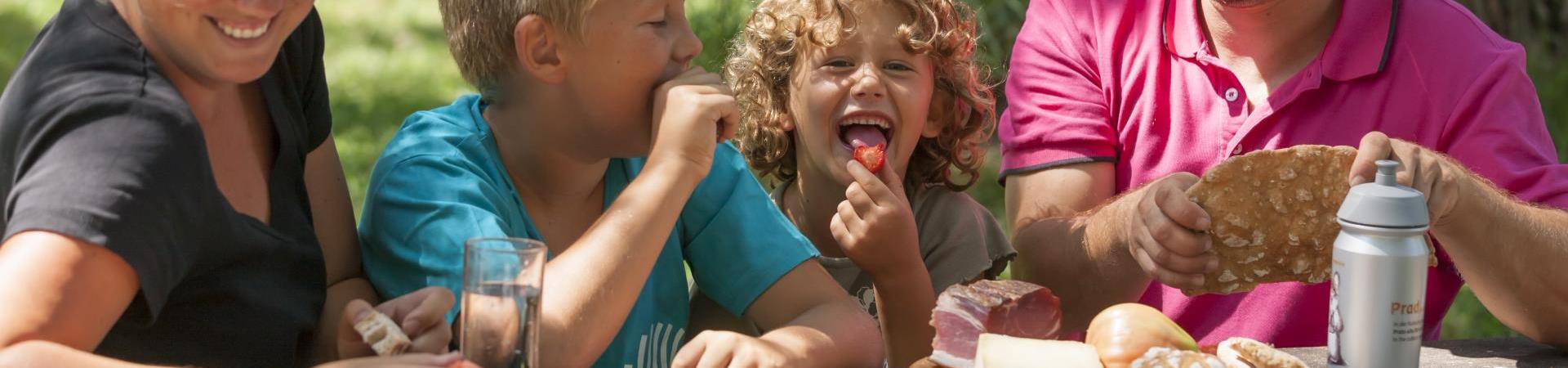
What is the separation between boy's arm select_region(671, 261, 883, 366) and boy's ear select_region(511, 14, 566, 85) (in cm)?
51

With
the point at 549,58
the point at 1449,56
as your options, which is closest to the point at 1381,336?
the point at 1449,56

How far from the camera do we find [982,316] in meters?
2.01

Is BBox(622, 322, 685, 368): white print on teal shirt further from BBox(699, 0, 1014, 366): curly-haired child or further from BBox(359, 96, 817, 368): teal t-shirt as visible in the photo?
BBox(699, 0, 1014, 366): curly-haired child

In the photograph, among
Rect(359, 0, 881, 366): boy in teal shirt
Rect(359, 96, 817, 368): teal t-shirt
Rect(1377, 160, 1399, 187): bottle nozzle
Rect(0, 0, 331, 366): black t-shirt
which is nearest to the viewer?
Rect(0, 0, 331, 366): black t-shirt

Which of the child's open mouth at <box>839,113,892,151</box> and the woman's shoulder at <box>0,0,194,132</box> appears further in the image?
the child's open mouth at <box>839,113,892,151</box>

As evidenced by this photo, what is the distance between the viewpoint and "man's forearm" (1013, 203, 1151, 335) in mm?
2785

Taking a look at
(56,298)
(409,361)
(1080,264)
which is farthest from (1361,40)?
(56,298)

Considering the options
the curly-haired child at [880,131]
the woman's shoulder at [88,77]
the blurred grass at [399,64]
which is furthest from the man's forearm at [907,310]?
the blurred grass at [399,64]

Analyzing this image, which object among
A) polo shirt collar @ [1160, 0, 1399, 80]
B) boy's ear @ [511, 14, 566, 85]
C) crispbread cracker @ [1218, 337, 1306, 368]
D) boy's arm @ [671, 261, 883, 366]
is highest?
boy's ear @ [511, 14, 566, 85]

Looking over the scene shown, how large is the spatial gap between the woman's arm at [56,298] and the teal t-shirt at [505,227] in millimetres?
565

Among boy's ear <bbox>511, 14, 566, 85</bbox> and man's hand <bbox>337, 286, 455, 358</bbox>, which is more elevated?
boy's ear <bbox>511, 14, 566, 85</bbox>

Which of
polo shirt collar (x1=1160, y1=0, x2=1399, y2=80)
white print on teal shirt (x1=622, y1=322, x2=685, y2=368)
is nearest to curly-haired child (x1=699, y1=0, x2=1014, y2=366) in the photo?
white print on teal shirt (x1=622, y1=322, x2=685, y2=368)

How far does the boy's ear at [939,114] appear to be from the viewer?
3104mm

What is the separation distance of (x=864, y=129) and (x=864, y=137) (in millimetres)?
28
